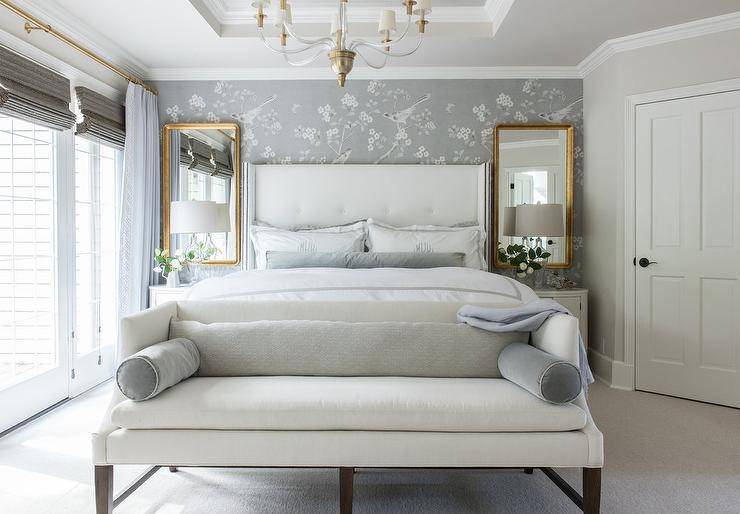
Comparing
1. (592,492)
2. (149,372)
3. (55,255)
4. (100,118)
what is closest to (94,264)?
(55,255)

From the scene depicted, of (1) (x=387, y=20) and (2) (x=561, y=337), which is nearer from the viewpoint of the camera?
(2) (x=561, y=337)

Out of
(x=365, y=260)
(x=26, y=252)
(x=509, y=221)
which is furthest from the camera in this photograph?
(x=509, y=221)

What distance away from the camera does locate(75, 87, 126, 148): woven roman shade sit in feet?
11.4

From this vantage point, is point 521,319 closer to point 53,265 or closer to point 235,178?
point 53,265

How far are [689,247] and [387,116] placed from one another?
2529 mm

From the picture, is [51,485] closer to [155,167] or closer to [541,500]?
[541,500]

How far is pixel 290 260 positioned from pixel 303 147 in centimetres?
126

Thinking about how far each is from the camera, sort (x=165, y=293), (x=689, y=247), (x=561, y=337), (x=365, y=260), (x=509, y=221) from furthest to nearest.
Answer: (x=509, y=221) < (x=165, y=293) < (x=365, y=260) < (x=689, y=247) < (x=561, y=337)

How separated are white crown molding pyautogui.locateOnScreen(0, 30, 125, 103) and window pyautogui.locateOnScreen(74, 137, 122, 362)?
0.39 metres

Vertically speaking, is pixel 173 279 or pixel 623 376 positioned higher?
pixel 173 279

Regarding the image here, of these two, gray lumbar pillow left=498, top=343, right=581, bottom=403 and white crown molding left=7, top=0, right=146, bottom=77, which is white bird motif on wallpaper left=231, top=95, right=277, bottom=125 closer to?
white crown molding left=7, top=0, right=146, bottom=77

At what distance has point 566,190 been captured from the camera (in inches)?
171

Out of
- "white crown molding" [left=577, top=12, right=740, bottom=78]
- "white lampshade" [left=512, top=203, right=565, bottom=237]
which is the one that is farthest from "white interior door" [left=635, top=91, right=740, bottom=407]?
"white lampshade" [left=512, top=203, right=565, bottom=237]

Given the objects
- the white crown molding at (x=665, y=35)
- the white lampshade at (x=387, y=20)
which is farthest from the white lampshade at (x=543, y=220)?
the white lampshade at (x=387, y=20)
